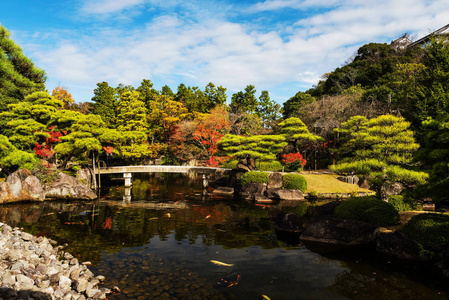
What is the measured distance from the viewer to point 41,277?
632 centimetres

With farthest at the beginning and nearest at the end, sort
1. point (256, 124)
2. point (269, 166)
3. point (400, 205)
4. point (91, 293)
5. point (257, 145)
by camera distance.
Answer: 1. point (256, 124)
2. point (269, 166)
3. point (257, 145)
4. point (400, 205)
5. point (91, 293)

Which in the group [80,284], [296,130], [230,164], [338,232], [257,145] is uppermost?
[296,130]

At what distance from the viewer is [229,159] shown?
3206 cm

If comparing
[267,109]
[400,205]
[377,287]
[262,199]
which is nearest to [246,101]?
[267,109]

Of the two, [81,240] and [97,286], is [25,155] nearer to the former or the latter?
[81,240]

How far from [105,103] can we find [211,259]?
37188 mm

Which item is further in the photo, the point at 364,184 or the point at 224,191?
the point at 224,191

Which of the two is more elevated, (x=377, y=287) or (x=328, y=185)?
(x=328, y=185)

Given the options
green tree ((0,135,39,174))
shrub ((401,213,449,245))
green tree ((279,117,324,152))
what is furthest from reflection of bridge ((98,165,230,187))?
shrub ((401,213,449,245))

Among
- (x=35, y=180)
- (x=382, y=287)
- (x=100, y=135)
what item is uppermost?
(x=100, y=135)

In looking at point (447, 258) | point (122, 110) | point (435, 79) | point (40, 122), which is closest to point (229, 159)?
point (122, 110)

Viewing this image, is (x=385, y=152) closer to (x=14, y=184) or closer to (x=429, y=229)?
(x=429, y=229)

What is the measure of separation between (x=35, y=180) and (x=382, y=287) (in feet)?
67.9

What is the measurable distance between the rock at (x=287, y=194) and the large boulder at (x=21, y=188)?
1674cm
